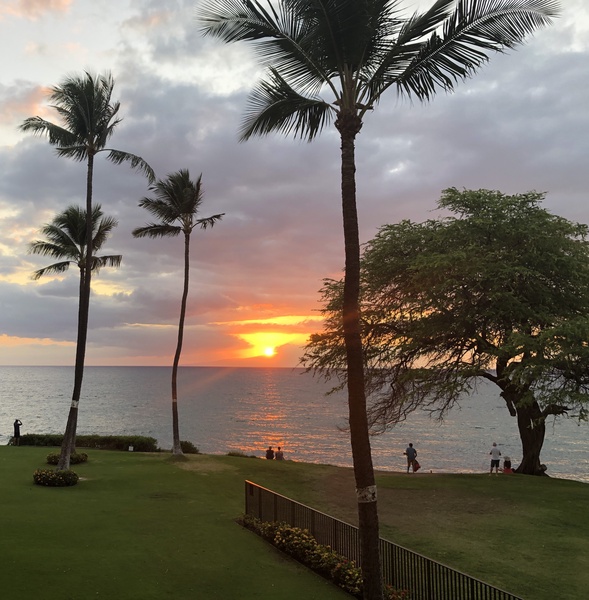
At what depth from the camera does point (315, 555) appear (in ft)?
43.0

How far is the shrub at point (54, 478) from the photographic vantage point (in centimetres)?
2103

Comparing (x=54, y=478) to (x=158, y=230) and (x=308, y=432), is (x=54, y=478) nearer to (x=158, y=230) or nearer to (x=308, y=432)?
(x=158, y=230)

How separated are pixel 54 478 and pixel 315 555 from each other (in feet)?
43.1

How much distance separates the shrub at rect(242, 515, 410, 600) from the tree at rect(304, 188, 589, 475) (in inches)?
464

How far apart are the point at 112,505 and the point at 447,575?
503 inches

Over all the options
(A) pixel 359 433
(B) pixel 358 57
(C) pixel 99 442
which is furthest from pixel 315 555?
(C) pixel 99 442

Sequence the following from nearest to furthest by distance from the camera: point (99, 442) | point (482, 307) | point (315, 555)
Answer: point (315, 555), point (482, 307), point (99, 442)

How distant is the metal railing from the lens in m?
9.84

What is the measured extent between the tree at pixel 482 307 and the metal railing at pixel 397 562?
1133cm

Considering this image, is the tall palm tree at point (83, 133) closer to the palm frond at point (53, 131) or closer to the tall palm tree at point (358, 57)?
the palm frond at point (53, 131)

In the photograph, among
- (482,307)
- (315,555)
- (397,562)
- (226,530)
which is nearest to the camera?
(397,562)

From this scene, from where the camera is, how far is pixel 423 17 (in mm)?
11094

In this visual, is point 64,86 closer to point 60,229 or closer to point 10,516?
point 60,229

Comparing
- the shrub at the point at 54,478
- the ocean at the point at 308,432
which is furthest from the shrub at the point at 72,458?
the ocean at the point at 308,432
